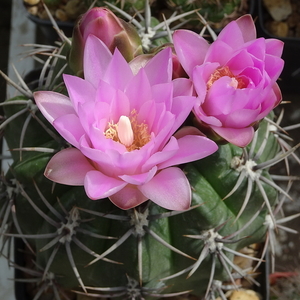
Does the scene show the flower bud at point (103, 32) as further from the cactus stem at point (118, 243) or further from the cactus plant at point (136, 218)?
the cactus stem at point (118, 243)

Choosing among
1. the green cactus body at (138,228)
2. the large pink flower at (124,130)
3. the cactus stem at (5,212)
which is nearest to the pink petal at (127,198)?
the large pink flower at (124,130)

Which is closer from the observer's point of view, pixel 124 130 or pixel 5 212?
pixel 124 130

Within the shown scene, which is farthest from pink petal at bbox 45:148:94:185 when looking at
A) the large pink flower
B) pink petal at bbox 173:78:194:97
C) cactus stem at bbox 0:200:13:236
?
cactus stem at bbox 0:200:13:236

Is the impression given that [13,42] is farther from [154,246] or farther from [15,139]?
[154,246]

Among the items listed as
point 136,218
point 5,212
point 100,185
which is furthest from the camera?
point 5,212

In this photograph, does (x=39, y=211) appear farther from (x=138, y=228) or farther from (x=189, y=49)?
(x=189, y=49)

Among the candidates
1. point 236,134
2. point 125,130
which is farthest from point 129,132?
point 236,134

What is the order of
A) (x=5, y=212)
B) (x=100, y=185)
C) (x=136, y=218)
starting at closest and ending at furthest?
1. (x=100, y=185)
2. (x=136, y=218)
3. (x=5, y=212)
